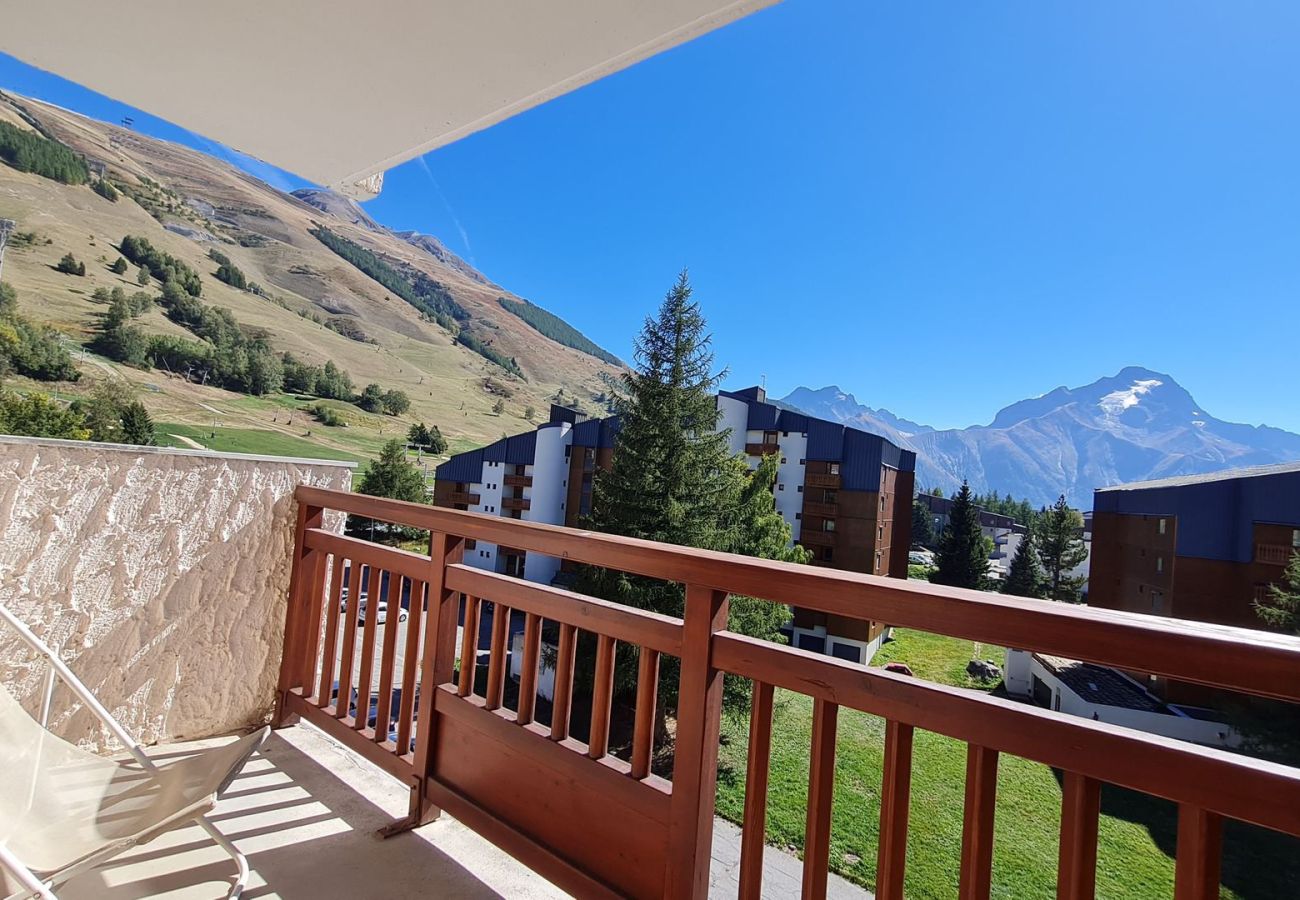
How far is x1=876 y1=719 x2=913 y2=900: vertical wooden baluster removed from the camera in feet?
2.69

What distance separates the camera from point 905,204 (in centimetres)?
4516

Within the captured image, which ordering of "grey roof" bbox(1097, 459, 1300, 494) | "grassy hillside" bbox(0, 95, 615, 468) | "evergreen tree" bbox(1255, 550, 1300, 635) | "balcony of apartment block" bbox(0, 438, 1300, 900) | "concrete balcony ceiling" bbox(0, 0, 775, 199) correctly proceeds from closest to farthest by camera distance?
1. "balcony of apartment block" bbox(0, 438, 1300, 900)
2. "concrete balcony ceiling" bbox(0, 0, 775, 199)
3. "evergreen tree" bbox(1255, 550, 1300, 635)
4. "grey roof" bbox(1097, 459, 1300, 494)
5. "grassy hillside" bbox(0, 95, 615, 468)

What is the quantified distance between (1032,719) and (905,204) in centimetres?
5244

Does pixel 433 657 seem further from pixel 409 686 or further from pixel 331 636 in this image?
pixel 331 636

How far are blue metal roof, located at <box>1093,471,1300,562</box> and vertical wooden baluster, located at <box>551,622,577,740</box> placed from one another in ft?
66.0

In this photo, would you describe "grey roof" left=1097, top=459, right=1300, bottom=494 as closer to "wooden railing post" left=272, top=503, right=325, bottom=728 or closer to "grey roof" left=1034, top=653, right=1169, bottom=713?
"grey roof" left=1034, top=653, right=1169, bottom=713

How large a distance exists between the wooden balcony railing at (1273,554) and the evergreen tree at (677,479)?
11.3 metres

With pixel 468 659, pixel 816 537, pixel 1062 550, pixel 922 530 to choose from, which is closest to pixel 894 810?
pixel 468 659

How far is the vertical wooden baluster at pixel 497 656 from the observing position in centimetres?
139

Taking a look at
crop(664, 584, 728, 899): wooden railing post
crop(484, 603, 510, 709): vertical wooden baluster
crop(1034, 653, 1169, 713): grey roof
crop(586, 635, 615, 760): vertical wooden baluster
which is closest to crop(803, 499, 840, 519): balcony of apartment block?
crop(1034, 653, 1169, 713): grey roof

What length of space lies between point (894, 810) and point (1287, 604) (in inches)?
728

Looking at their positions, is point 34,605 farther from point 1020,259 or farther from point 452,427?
point 1020,259

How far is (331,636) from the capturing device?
6.57ft

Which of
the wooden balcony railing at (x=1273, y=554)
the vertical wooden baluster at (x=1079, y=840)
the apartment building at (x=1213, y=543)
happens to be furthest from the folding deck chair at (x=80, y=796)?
the wooden balcony railing at (x=1273, y=554)
